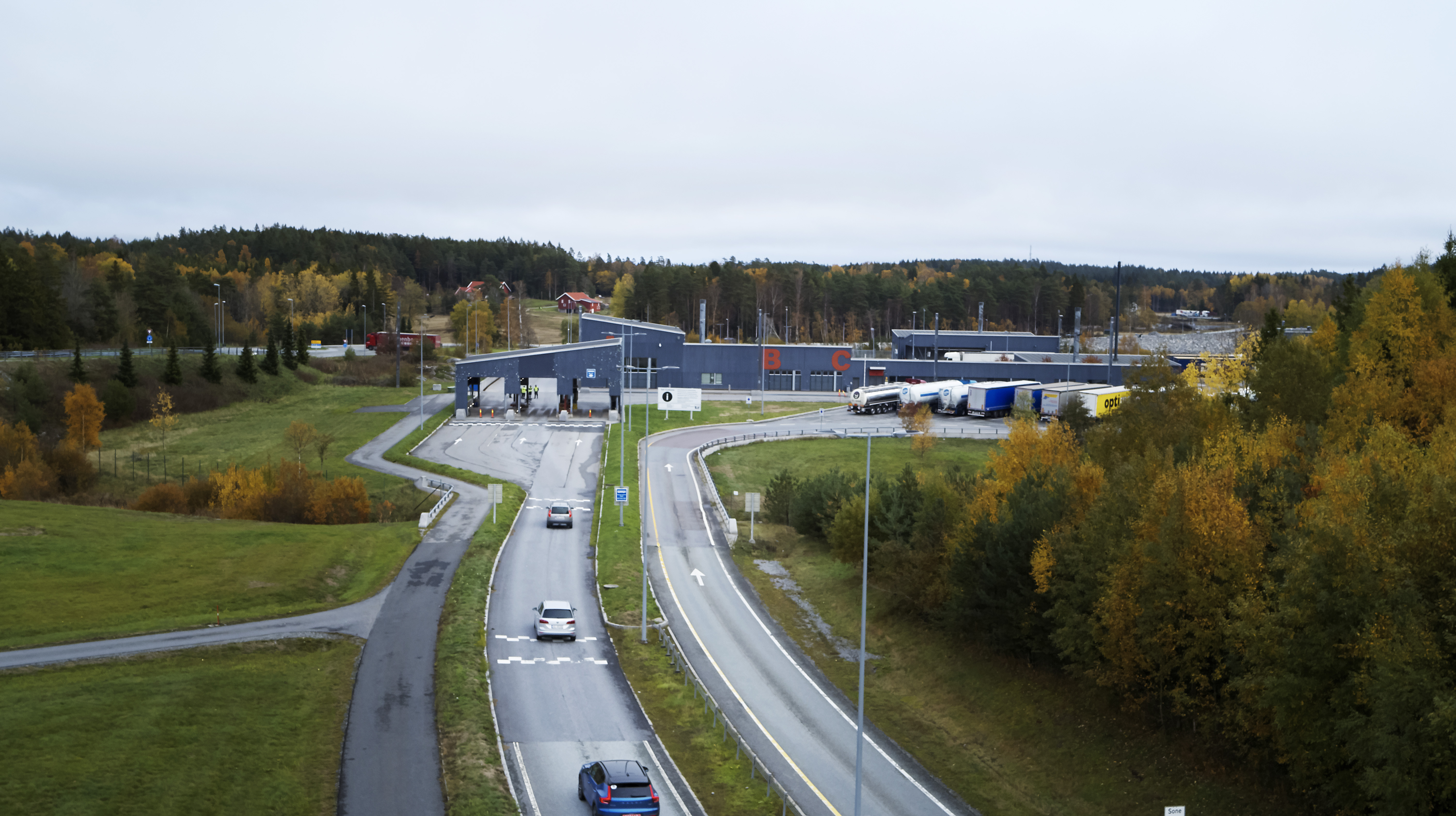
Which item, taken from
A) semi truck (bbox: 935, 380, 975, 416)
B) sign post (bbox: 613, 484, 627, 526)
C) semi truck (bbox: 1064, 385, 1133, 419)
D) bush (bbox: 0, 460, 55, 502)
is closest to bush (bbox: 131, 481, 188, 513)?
bush (bbox: 0, 460, 55, 502)

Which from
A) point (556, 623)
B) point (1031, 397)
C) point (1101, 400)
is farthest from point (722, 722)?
point (1031, 397)

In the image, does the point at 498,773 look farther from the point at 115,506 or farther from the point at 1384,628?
the point at 115,506

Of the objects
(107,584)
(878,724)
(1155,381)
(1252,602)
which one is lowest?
(878,724)

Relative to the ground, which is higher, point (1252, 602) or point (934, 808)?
point (1252, 602)

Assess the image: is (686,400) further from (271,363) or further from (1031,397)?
(271,363)

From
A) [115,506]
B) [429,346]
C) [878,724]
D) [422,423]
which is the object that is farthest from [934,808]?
[429,346]

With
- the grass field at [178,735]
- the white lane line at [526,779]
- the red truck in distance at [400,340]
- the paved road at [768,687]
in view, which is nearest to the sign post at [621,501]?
the paved road at [768,687]
